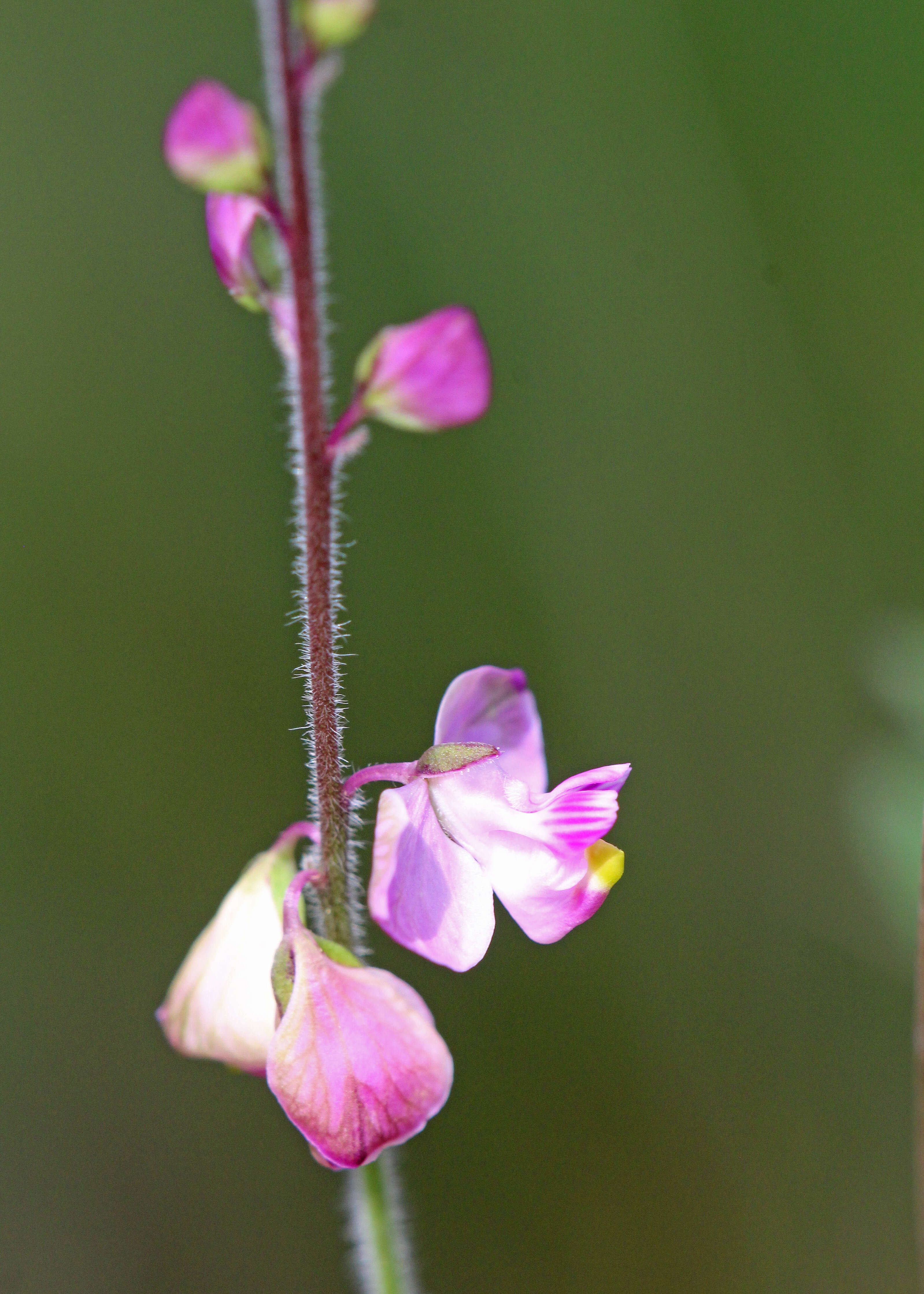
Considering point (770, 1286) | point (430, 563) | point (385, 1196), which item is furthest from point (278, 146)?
point (770, 1286)

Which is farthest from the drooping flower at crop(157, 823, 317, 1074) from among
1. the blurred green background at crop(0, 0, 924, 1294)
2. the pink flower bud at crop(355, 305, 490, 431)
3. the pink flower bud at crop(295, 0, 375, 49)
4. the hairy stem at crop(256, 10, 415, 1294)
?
the blurred green background at crop(0, 0, 924, 1294)

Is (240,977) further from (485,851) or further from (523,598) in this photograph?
(523,598)

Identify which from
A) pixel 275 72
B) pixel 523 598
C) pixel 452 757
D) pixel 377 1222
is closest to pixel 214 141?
pixel 275 72

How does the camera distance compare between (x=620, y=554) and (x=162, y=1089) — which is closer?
(x=162, y=1089)

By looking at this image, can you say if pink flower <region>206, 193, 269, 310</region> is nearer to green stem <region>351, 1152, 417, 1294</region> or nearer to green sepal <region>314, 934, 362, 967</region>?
green sepal <region>314, 934, 362, 967</region>

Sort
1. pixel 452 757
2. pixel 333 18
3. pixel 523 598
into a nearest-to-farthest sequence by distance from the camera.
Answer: pixel 333 18 < pixel 452 757 < pixel 523 598

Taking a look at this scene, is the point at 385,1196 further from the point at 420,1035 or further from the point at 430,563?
the point at 430,563

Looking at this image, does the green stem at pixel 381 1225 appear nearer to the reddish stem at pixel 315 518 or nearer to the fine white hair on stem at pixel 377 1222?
the fine white hair on stem at pixel 377 1222
